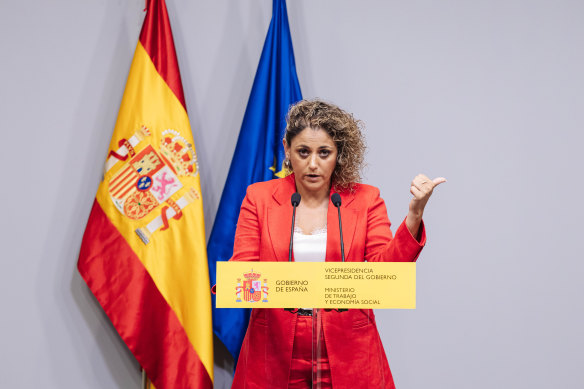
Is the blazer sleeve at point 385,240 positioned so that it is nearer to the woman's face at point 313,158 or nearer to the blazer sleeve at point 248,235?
the woman's face at point 313,158

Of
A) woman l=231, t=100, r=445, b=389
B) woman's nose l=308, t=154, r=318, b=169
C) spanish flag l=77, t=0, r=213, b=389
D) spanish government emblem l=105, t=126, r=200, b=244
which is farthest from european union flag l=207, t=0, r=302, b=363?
woman's nose l=308, t=154, r=318, b=169

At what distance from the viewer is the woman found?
57.1 inches

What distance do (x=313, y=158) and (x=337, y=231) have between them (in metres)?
0.25

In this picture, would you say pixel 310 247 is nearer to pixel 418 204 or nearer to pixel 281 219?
pixel 281 219

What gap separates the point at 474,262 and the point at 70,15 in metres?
2.36

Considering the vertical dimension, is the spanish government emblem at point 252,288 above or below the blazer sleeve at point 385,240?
below

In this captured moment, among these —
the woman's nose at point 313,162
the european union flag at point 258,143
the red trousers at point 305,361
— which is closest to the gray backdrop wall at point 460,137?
the european union flag at point 258,143

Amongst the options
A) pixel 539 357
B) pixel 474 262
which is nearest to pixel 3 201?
pixel 474 262

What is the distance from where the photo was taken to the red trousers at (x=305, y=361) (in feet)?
4.77

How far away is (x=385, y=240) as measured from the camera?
1582 mm

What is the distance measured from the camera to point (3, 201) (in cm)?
247

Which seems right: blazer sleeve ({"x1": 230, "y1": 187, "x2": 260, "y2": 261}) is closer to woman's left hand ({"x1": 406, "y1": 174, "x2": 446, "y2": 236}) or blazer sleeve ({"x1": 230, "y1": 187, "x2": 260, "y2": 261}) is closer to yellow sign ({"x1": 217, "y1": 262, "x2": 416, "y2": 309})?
yellow sign ({"x1": 217, "y1": 262, "x2": 416, "y2": 309})

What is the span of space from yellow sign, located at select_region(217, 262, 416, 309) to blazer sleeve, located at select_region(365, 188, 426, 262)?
15cm

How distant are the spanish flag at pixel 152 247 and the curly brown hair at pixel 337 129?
2.81 ft
